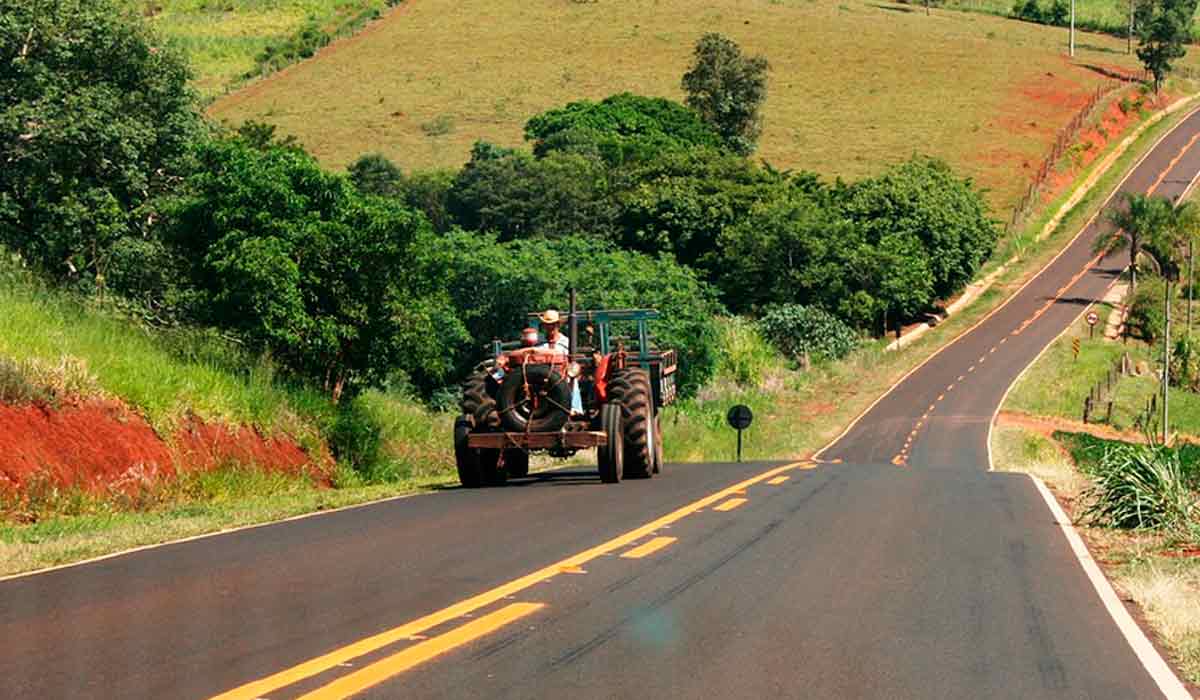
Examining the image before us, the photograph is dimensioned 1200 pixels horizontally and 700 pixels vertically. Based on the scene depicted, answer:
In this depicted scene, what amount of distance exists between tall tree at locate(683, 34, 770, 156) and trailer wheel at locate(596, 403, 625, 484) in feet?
320

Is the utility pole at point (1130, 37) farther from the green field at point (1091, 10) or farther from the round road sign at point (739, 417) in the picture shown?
the round road sign at point (739, 417)

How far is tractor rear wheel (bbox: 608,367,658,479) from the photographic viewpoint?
19.8 metres

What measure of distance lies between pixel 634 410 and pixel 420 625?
11.6 metres

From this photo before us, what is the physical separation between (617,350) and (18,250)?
1782cm

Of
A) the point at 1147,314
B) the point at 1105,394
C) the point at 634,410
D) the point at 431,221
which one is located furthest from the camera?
the point at 1147,314

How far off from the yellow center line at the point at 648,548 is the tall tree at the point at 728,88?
105m

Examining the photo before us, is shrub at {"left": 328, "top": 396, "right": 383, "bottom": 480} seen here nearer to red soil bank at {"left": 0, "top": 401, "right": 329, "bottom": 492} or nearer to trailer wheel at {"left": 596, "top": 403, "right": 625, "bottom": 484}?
red soil bank at {"left": 0, "top": 401, "right": 329, "bottom": 492}

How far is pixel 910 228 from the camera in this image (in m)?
84.2

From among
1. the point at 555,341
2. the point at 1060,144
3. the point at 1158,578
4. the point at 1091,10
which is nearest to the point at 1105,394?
the point at 1060,144

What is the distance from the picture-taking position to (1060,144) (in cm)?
11425

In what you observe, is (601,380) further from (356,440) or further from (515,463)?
(356,440)

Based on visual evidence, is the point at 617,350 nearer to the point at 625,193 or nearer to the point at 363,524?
the point at 363,524

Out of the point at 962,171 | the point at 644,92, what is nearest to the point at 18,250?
the point at 962,171

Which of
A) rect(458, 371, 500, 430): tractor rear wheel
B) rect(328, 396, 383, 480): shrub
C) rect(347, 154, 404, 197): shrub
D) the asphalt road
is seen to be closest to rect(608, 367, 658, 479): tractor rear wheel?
rect(458, 371, 500, 430): tractor rear wheel
